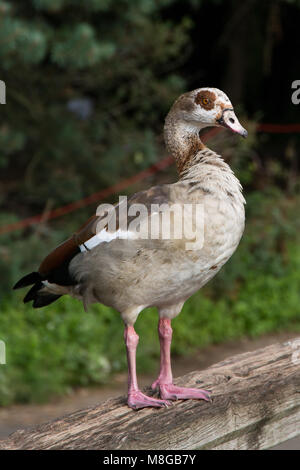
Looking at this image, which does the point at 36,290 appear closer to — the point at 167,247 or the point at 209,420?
the point at 167,247

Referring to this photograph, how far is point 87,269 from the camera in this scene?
8.52 ft

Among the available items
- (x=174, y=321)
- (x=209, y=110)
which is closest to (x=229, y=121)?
(x=209, y=110)

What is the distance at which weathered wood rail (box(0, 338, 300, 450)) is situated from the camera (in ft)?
7.51

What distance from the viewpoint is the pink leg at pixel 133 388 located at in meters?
2.54

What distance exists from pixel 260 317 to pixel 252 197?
4.20ft

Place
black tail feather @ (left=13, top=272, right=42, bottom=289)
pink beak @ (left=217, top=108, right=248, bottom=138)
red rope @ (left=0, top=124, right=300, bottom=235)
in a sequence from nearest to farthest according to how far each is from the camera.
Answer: pink beak @ (left=217, top=108, right=248, bottom=138) → black tail feather @ (left=13, top=272, right=42, bottom=289) → red rope @ (left=0, top=124, right=300, bottom=235)

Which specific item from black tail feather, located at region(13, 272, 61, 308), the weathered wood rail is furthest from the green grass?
the weathered wood rail

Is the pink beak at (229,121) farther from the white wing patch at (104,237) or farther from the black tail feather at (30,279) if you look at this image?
the black tail feather at (30,279)

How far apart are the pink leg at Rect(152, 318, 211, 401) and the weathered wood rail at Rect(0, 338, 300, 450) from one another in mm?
35

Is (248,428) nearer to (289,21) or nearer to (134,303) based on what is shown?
(134,303)

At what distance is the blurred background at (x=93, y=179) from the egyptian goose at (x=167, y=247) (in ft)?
9.71

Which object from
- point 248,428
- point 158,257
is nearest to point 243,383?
point 248,428

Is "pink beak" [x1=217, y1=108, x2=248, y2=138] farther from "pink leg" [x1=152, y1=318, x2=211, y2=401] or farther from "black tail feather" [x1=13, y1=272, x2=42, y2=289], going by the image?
"black tail feather" [x1=13, y1=272, x2=42, y2=289]

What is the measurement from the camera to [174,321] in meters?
6.78
